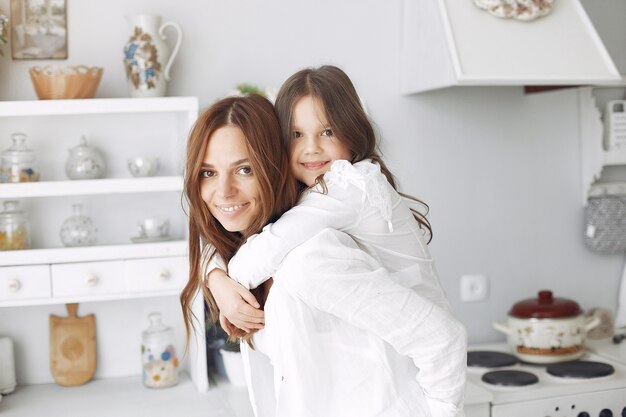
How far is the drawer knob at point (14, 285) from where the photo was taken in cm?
231

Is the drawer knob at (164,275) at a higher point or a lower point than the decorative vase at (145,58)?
lower

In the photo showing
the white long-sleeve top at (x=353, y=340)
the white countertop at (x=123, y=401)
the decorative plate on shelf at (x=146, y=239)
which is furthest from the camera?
the decorative plate on shelf at (x=146, y=239)

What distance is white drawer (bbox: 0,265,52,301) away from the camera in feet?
7.59

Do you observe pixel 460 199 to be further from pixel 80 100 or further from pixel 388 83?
pixel 80 100

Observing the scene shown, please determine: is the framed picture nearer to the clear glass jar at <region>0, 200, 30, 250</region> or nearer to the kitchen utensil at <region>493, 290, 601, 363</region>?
the clear glass jar at <region>0, 200, 30, 250</region>

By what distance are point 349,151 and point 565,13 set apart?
1.30 m

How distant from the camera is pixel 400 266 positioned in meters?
1.51

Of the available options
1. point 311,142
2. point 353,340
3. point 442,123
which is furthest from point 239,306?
point 442,123

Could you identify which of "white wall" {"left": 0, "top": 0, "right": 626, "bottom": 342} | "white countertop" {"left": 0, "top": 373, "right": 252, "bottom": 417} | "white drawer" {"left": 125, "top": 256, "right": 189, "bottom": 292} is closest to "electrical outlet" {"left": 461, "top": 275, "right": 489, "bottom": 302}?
"white wall" {"left": 0, "top": 0, "right": 626, "bottom": 342}

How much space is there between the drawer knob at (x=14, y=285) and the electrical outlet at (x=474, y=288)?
57.0 inches

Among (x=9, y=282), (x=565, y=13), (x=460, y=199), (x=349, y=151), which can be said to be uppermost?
(x=565, y=13)

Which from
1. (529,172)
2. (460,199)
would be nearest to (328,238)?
(460,199)

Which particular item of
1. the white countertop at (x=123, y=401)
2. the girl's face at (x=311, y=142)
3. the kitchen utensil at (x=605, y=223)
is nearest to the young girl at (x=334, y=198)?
the girl's face at (x=311, y=142)

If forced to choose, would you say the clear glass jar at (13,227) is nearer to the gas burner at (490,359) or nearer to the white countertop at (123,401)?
the white countertop at (123,401)
